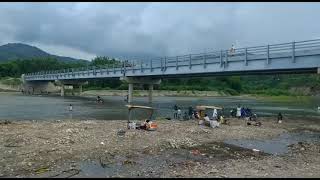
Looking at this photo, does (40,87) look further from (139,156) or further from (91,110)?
(139,156)

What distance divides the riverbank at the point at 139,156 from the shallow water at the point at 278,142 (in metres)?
0.76

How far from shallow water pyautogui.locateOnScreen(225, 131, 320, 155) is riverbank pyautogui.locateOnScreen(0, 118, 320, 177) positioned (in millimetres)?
761

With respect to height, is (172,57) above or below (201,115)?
above

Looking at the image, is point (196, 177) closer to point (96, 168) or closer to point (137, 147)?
point (96, 168)

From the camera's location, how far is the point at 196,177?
44.9ft

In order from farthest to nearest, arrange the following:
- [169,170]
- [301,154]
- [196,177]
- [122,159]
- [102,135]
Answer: [102,135] < [301,154] < [122,159] < [169,170] < [196,177]

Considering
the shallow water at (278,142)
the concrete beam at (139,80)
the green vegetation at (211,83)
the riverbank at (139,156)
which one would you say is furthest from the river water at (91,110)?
the green vegetation at (211,83)

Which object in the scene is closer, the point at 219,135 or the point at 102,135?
the point at 102,135

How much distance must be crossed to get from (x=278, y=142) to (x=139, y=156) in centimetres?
1046

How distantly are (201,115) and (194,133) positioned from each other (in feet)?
40.0

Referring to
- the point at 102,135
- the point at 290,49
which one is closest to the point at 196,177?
the point at 102,135

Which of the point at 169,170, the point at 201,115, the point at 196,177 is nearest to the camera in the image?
the point at 196,177

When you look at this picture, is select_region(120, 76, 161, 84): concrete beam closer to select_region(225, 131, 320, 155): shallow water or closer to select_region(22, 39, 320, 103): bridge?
select_region(22, 39, 320, 103): bridge

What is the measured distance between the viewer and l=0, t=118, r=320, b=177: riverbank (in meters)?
14.7
